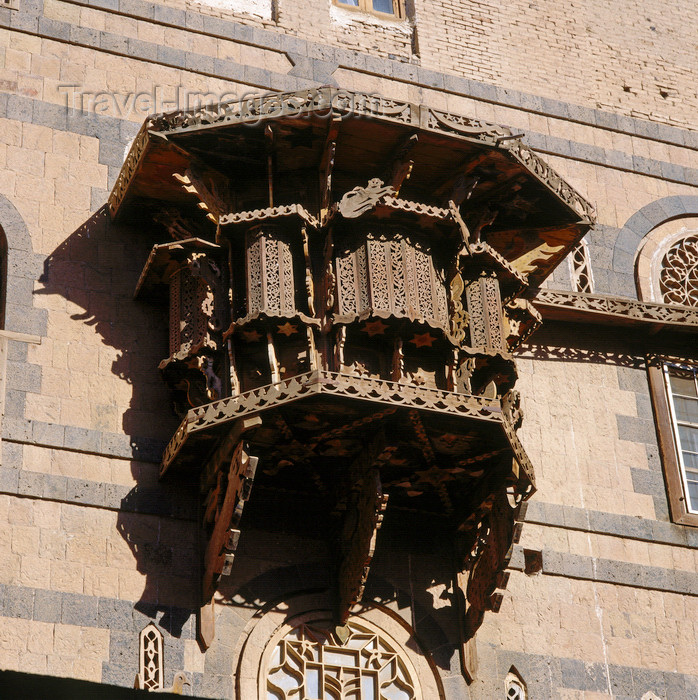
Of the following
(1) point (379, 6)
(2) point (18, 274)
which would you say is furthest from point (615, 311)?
(2) point (18, 274)

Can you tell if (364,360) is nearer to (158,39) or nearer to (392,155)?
(392,155)

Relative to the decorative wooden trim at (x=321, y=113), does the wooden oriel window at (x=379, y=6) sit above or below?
above

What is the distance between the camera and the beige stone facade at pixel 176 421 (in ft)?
43.9

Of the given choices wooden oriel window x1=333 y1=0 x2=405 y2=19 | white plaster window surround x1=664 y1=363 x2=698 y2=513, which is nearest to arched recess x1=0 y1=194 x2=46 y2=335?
wooden oriel window x1=333 y1=0 x2=405 y2=19

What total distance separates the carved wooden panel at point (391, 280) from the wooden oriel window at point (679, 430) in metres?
3.04

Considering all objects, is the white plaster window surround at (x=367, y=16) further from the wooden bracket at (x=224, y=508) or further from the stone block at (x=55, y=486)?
the stone block at (x=55, y=486)

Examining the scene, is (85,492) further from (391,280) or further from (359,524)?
(391,280)

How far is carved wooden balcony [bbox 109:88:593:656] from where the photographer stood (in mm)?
13461

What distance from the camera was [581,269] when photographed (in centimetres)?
1697

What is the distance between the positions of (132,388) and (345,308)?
2.04m

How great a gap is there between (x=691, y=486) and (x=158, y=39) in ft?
22.9

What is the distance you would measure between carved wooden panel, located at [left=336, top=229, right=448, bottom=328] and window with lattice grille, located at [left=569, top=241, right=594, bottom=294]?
2779 mm

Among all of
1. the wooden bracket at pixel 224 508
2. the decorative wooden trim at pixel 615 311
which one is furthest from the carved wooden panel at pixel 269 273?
the decorative wooden trim at pixel 615 311

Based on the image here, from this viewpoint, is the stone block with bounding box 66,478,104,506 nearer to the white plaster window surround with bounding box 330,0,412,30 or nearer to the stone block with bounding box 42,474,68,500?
the stone block with bounding box 42,474,68,500
